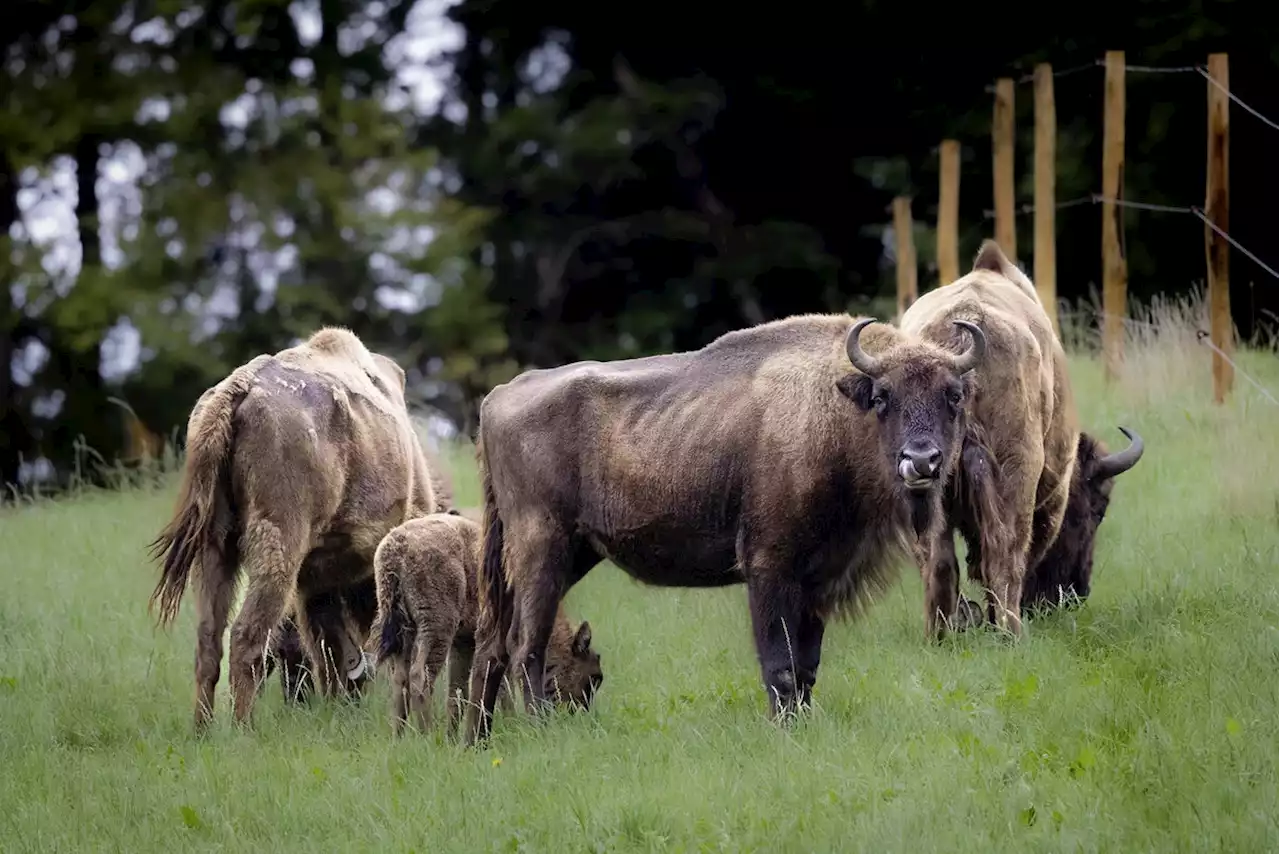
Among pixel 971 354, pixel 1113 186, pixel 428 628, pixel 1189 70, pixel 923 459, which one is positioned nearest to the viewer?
pixel 923 459

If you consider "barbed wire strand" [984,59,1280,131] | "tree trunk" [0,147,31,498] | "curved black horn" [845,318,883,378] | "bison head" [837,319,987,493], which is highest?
"barbed wire strand" [984,59,1280,131]

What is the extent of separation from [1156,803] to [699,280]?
17724mm

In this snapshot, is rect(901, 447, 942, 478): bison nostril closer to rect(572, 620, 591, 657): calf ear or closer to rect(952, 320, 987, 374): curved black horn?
rect(952, 320, 987, 374): curved black horn

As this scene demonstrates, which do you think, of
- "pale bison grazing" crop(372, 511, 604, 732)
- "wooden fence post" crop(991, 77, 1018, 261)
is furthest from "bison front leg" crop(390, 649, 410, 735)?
"wooden fence post" crop(991, 77, 1018, 261)

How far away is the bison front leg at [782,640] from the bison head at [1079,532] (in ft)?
8.40

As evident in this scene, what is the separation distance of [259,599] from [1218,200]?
8487 millimetres

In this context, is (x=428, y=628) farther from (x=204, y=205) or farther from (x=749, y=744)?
(x=204, y=205)

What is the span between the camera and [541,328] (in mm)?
23922

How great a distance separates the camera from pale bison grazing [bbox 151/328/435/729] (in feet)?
30.0

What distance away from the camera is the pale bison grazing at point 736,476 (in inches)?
309

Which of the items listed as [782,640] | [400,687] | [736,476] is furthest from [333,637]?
[782,640]

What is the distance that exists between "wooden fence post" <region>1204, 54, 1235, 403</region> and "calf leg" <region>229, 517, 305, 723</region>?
8068 millimetres

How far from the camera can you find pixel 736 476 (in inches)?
324

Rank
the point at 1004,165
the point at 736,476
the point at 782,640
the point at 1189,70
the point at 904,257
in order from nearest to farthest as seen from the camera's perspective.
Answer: the point at 782,640, the point at 736,476, the point at 1189,70, the point at 1004,165, the point at 904,257
